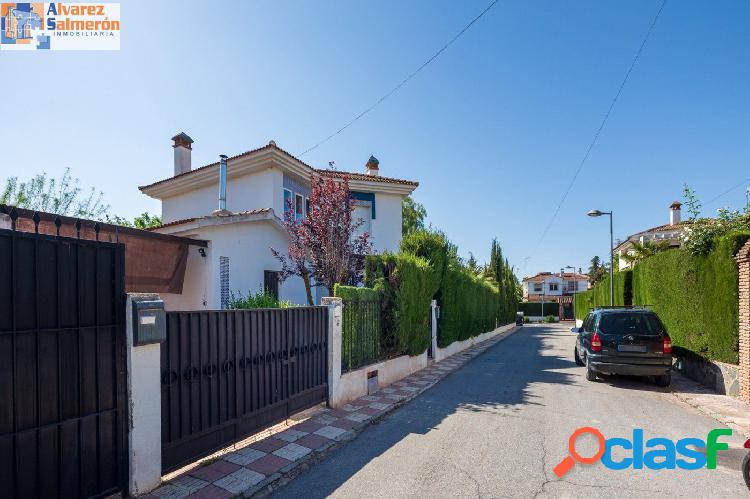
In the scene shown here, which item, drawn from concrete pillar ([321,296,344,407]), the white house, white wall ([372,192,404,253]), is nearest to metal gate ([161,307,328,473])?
concrete pillar ([321,296,344,407])

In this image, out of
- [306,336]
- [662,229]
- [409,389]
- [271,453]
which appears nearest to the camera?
[271,453]

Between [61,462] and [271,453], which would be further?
[271,453]

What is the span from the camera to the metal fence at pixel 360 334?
777 centimetres

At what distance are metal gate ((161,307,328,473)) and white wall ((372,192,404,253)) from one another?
13.2 meters

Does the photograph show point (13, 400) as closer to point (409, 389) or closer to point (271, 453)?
point (271, 453)

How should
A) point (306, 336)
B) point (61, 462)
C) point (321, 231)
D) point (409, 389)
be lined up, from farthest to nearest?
point (321, 231), point (409, 389), point (306, 336), point (61, 462)

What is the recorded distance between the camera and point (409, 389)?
882cm

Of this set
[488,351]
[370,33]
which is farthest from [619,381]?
[370,33]

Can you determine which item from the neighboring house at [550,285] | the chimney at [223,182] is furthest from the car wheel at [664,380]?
the neighboring house at [550,285]

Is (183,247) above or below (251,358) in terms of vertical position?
above

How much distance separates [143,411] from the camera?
12.5 feet

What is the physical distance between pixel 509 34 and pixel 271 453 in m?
10.7

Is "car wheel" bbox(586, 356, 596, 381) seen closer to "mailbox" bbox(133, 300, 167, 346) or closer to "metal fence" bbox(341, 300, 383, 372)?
"metal fence" bbox(341, 300, 383, 372)

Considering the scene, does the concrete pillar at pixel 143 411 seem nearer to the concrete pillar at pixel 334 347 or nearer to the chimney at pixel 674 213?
the concrete pillar at pixel 334 347
